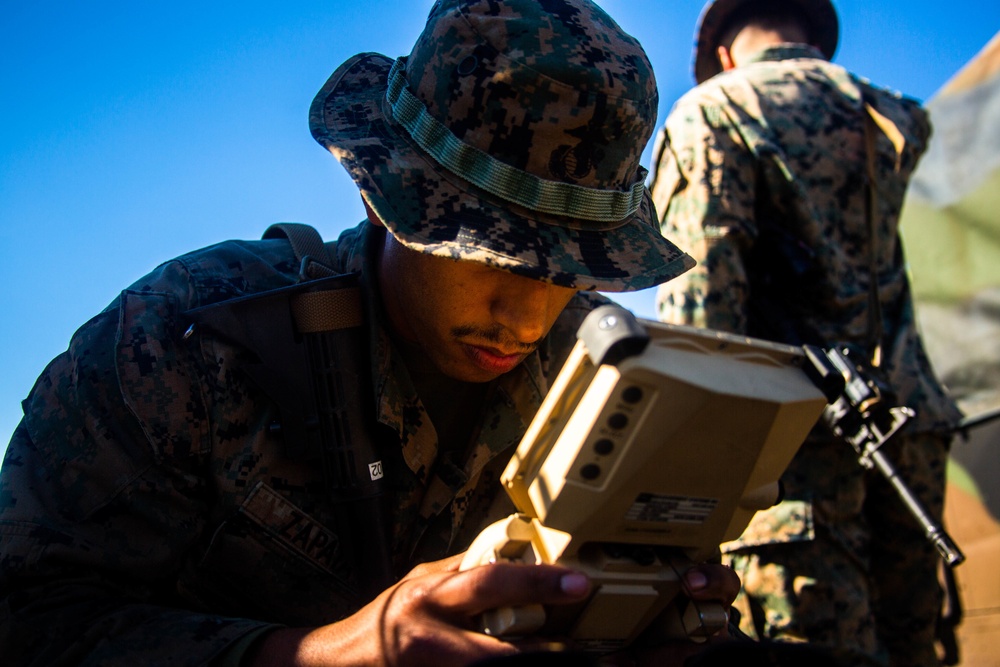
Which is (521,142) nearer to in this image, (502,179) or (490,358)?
(502,179)

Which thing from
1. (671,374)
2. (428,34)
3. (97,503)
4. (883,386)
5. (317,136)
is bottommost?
(883,386)

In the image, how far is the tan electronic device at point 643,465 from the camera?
1.29m

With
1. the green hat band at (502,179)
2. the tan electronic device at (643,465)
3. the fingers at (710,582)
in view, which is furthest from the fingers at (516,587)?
the green hat band at (502,179)

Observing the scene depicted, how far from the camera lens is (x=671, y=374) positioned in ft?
4.14

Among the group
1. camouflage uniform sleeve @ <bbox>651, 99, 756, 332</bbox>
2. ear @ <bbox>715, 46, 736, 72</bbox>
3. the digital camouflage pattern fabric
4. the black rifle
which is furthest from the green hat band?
ear @ <bbox>715, 46, 736, 72</bbox>

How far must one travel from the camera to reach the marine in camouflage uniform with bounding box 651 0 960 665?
331 cm

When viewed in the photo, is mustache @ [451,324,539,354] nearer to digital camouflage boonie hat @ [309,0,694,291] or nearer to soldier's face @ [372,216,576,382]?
soldier's face @ [372,216,576,382]

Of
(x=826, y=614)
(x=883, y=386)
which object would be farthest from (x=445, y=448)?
(x=883, y=386)

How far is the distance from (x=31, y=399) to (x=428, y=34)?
1238 mm

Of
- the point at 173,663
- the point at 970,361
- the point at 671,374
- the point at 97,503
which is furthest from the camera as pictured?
the point at 970,361

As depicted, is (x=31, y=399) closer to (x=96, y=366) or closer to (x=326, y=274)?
(x=96, y=366)

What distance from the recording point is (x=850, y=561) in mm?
3322

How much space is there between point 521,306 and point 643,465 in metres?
0.67

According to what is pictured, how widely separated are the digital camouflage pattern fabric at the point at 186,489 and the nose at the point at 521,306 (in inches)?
14.9
